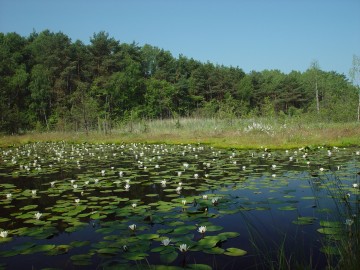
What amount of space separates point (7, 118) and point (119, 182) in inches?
1071

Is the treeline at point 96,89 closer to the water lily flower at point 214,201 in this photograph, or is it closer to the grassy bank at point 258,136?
the grassy bank at point 258,136

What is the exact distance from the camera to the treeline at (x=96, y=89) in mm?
31188

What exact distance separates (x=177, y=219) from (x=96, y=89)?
129 ft

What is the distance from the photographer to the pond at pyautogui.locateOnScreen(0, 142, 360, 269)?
3.28 meters

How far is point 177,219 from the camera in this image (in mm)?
4637

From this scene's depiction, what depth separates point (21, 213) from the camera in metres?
5.11

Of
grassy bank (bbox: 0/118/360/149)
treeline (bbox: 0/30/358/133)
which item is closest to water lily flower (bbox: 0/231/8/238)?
grassy bank (bbox: 0/118/360/149)

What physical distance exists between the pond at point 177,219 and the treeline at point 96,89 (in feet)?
59.9

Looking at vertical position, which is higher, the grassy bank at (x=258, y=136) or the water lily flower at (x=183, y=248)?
the grassy bank at (x=258, y=136)

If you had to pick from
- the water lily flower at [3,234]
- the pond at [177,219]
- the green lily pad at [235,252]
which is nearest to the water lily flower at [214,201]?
the pond at [177,219]

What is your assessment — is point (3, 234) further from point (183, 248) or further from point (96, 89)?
point (96, 89)

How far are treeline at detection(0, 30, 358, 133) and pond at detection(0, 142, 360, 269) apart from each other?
18.2 metres

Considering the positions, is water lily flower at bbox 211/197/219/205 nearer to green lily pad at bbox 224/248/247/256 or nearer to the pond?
the pond

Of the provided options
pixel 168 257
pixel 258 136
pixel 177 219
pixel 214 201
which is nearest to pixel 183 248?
pixel 168 257
